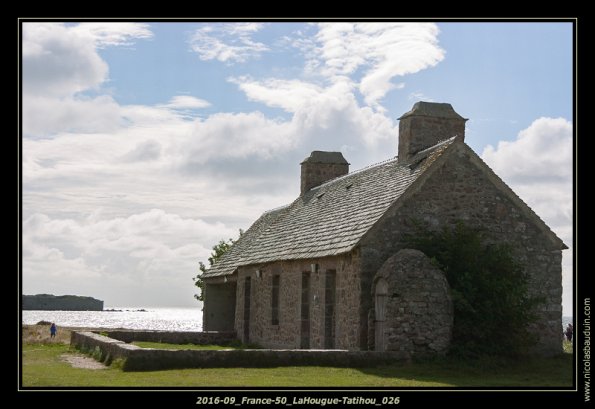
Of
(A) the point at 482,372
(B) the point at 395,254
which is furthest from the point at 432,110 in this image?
(A) the point at 482,372

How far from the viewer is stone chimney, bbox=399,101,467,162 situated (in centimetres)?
2484

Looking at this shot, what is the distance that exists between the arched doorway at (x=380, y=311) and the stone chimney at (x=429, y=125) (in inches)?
233

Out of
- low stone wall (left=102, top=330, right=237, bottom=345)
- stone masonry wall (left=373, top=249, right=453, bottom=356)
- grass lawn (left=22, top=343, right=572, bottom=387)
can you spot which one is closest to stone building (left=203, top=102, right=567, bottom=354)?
stone masonry wall (left=373, top=249, right=453, bottom=356)

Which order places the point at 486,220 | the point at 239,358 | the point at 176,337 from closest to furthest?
the point at 239,358 → the point at 486,220 → the point at 176,337

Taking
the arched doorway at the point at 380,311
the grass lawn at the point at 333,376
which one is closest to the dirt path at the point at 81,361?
the grass lawn at the point at 333,376

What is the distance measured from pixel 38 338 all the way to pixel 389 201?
661 inches

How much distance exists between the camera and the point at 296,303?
82.2ft

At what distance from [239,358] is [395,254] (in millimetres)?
4518

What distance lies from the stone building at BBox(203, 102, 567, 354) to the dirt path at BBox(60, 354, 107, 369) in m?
5.98

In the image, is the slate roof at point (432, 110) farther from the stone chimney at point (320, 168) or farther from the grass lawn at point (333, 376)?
the stone chimney at point (320, 168)

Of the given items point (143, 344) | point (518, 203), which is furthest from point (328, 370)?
point (143, 344)

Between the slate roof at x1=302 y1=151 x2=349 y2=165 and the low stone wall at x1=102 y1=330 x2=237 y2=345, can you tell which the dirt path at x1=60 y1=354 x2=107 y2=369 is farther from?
the slate roof at x1=302 y1=151 x2=349 y2=165

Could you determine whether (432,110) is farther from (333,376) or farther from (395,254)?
(333,376)

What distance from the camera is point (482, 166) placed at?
72.0 feet
